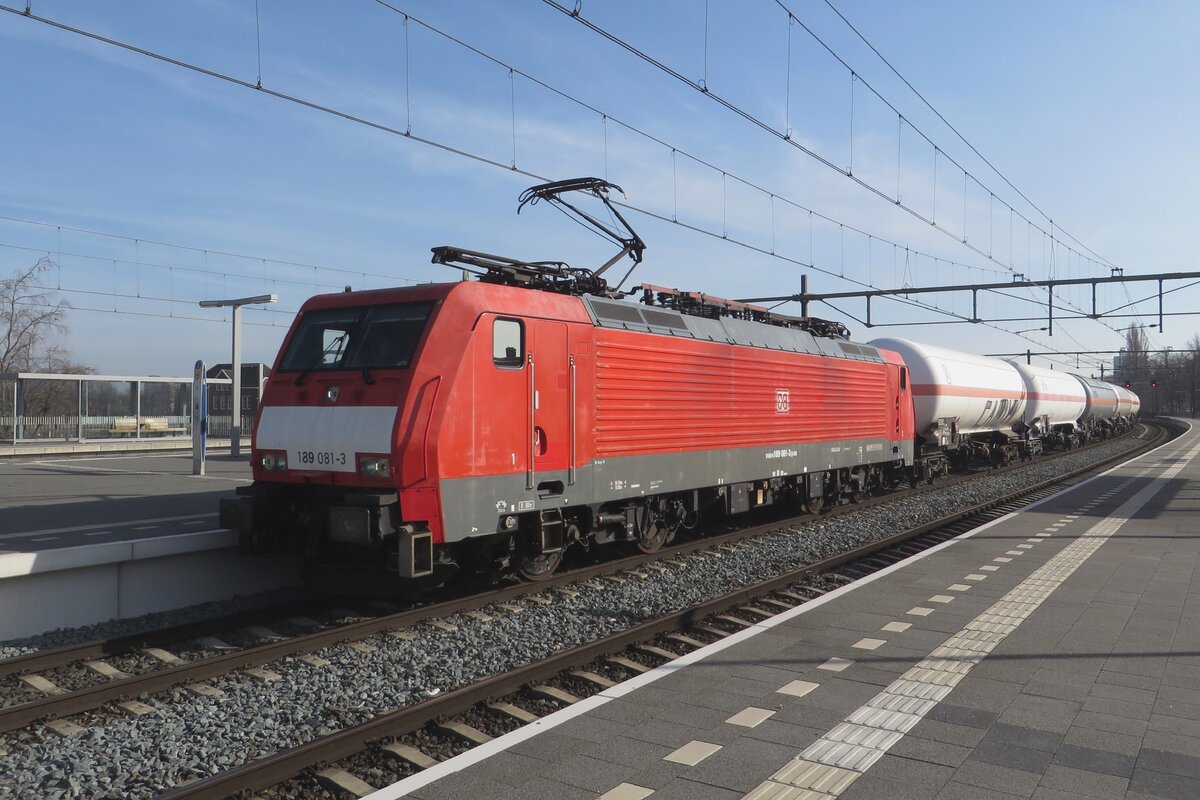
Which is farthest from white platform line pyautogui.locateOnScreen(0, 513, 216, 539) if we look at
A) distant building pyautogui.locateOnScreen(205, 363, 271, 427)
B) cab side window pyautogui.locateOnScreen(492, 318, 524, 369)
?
distant building pyautogui.locateOnScreen(205, 363, 271, 427)

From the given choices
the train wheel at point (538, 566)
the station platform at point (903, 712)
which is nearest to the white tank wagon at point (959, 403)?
the station platform at point (903, 712)

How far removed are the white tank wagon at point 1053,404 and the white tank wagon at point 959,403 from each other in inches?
66.0

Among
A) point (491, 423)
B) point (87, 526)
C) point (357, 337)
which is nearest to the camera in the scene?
point (491, 423)

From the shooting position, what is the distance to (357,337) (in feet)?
29.8

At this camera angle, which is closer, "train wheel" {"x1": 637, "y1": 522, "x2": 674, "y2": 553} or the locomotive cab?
the locomotive cab

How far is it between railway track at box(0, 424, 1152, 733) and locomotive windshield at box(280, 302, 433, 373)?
2516 mm

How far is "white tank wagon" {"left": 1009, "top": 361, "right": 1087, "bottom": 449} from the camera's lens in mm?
32625

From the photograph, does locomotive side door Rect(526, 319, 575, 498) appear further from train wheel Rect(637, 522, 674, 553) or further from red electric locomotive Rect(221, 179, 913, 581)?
train wheel Rect(637, 522, 674, 553)

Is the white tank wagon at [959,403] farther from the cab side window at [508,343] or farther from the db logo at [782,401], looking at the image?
the cab side window at [508,343]

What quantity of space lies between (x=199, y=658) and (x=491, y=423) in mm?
3320

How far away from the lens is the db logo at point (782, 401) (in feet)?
46.4

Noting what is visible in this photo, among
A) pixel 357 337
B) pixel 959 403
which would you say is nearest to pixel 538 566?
pixel 357 337

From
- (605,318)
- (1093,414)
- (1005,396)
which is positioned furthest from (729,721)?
(1093,414)

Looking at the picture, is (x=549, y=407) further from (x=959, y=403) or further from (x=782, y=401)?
(x=959, y=403)
